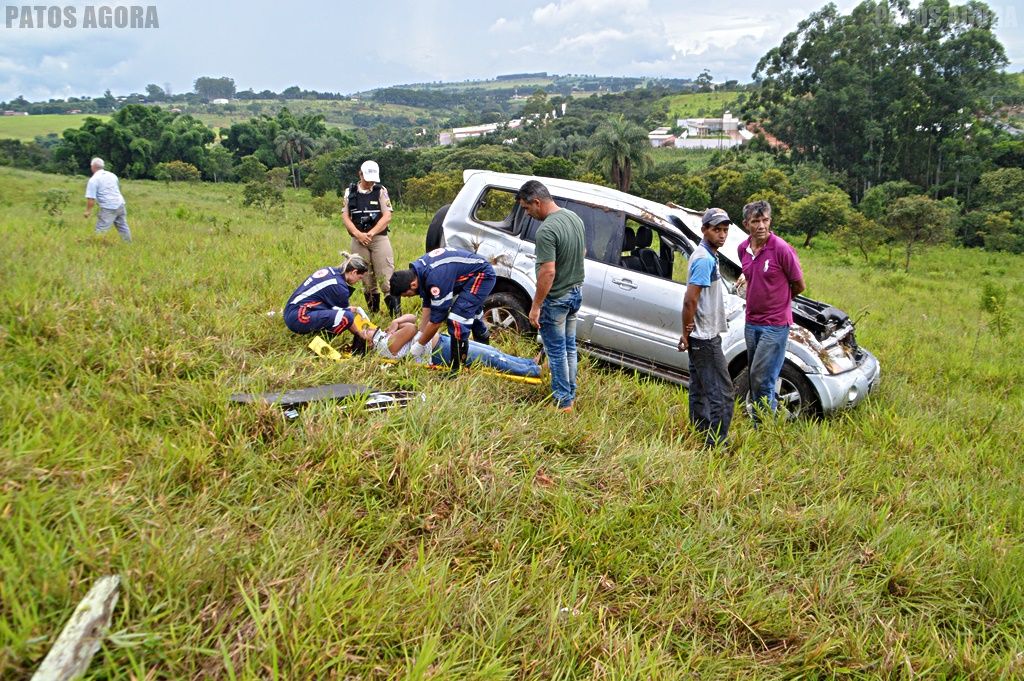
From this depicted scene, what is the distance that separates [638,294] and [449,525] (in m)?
3.24

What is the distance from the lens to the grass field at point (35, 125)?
3420 inches

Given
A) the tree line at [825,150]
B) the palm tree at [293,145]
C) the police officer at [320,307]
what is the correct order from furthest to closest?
the palm tree at [293,145]
the tree line at [825,150]
the police officer at [320,307]

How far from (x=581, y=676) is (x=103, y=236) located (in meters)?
8.75

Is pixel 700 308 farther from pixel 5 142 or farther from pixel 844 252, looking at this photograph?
pixel 5 142

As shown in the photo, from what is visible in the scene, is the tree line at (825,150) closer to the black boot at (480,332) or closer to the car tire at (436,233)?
the car tire at (436,233)

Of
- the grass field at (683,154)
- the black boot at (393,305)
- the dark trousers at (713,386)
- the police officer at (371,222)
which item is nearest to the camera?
the dark trousers at (713,386)

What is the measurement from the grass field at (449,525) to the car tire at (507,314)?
4.03ft

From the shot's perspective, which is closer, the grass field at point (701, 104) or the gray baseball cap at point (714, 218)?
the gray baseball cap at point (714, 218)

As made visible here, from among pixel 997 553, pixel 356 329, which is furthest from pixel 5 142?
pixel 997 553

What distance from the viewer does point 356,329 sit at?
4652 mm

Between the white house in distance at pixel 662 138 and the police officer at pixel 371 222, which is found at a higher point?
the white house in distance at pixel 662 138

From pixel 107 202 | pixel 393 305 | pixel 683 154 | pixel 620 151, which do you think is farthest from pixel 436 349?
pixel 683 154

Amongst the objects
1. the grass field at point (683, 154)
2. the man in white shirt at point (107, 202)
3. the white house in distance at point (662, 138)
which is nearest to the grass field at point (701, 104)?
the white house in distance at point (662, 138)

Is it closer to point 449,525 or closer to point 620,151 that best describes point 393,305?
point 449,525
